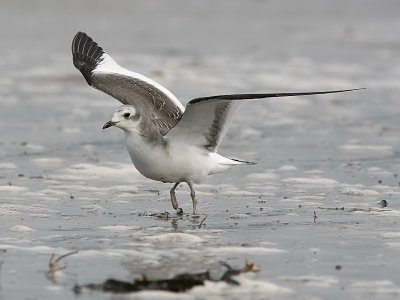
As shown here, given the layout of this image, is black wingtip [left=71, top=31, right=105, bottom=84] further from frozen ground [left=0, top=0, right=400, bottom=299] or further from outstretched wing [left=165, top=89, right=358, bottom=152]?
outstretched wing [left=165, top=89, right=358, bottom=152]

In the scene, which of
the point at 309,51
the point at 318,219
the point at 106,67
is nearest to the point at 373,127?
the point at 106,67

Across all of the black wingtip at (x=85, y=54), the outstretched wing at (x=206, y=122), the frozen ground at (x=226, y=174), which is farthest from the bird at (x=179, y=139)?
the black wingtip at (x=85, y=54)

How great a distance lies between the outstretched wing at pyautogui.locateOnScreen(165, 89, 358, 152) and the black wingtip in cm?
223

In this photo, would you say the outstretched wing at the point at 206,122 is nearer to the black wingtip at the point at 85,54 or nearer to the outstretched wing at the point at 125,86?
the outstretched wing at the point at 125,86

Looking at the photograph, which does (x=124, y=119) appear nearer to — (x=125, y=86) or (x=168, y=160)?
(x=168, y=160)

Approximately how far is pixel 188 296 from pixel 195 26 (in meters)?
18.2

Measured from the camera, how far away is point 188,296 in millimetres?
6379

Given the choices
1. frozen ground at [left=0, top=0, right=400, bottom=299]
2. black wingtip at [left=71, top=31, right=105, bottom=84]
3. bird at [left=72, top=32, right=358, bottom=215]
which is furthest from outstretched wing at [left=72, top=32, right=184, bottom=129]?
frozen ground at [left=0, top=0, right=400, bottom=299]

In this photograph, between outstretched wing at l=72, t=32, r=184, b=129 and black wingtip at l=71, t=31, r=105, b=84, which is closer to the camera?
outstretched wing at l=72, t=32, r=184, b=129

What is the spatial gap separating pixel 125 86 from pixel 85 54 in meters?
1.13

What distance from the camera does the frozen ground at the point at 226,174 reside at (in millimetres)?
7105

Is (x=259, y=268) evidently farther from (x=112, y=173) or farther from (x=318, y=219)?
(x=112, y=173)


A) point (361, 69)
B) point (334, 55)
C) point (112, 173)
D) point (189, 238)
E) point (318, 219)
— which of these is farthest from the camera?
point (334, 55)

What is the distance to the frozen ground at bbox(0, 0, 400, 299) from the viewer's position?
7105mm
